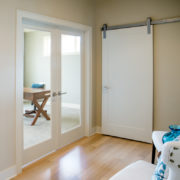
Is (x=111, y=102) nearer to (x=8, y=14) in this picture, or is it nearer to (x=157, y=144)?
(x=157, y=144)

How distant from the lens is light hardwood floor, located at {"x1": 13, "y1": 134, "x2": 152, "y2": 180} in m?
2.48

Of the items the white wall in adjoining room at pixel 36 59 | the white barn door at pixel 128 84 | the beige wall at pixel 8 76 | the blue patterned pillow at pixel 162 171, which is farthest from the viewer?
the white barn door at pixel 128 84

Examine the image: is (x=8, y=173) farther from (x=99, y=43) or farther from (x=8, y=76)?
(x=99, y=43)

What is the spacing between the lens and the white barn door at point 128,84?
350 centimetres

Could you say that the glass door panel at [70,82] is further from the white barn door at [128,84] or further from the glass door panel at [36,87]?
the white barn door at [128,84]

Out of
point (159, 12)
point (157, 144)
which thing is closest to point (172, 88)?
point (159, 12)

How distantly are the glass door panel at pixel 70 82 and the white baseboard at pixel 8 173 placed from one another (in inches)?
41.8

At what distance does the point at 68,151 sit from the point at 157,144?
1.60 metres

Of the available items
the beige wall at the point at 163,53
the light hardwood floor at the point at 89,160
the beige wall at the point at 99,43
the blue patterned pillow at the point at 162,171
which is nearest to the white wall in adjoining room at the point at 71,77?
the beige wall at the point at 99,43

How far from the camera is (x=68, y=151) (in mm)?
3199

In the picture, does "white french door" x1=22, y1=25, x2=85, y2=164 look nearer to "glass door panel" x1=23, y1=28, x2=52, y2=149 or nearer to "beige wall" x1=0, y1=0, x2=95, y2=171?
"glass door panel" x1=23, y1=28, x2=52, y2=149

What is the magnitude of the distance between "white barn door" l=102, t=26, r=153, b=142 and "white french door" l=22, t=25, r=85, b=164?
1.67 feet

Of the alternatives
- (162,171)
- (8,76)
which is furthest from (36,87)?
(162,171)

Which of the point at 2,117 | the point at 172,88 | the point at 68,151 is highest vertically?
the point at 172,88
